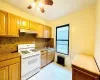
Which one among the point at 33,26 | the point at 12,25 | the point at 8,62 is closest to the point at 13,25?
the point at 12,25

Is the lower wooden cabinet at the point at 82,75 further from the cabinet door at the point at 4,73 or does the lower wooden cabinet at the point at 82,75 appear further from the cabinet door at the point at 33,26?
the cabinet door at the point at 33,26

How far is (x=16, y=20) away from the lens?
255cm

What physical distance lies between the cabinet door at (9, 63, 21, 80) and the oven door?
17 cm

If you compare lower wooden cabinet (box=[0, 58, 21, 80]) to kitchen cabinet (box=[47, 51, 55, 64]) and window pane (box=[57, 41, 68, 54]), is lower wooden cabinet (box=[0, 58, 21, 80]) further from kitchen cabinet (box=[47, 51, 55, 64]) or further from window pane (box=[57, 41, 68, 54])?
window pane (box=[57, 41, 68, 54])

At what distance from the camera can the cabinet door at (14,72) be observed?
205cm

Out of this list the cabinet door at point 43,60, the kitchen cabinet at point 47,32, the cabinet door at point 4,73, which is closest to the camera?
the cabinet door at point 4,73

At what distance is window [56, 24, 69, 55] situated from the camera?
3729mm

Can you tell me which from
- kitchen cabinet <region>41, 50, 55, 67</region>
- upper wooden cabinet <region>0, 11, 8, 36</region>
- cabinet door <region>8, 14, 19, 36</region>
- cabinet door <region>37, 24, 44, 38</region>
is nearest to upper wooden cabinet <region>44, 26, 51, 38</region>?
cabinet door <region>37, 24, 44, 38</region>

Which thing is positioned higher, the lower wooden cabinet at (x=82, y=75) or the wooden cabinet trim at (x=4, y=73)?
the lower wooden cabinet at (x=82, y=75)

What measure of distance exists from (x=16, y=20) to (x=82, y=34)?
8.55 ft

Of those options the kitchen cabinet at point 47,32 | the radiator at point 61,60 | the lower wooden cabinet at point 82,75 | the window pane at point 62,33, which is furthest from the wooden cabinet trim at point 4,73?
the window pane at point 62,33

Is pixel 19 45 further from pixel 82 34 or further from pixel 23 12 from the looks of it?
pixel 82 34

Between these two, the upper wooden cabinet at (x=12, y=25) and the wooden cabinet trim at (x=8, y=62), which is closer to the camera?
the wooden cabinet trim at (x=8, y=62)

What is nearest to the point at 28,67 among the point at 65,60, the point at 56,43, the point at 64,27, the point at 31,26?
the point at 31,26
